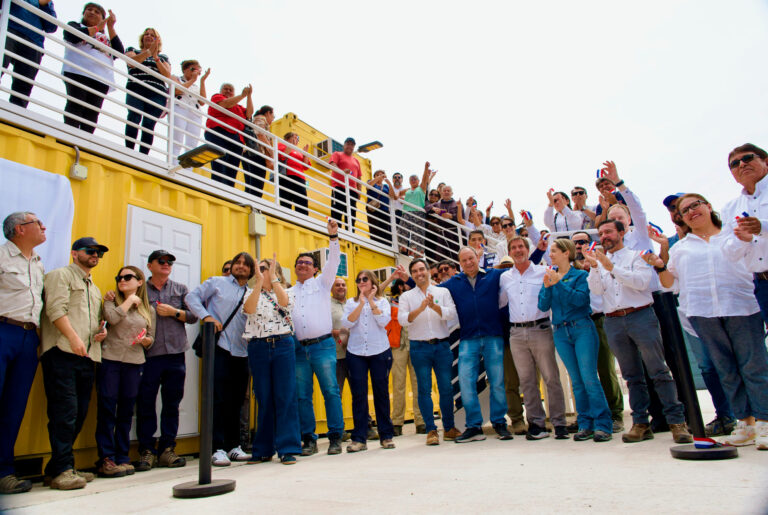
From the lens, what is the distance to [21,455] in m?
3.59

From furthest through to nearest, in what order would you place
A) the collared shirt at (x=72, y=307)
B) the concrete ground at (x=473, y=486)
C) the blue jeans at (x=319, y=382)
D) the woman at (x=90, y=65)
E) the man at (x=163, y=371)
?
the woman at (x=90, y=65) < the blue jeans at (x=319, y=382) < the man at (x=163, y=371) < the collared shirt at (x=72, y=307) < the concrete ground at (x=473, y=486)

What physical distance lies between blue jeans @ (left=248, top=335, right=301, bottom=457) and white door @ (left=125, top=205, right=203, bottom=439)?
120 cm

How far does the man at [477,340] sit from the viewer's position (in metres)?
4.66

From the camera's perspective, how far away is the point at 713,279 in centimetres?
333

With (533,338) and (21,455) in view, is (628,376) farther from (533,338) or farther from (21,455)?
(21,455)

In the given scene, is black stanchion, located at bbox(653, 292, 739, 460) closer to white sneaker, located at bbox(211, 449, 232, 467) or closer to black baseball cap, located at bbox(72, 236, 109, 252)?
white sneaker, located at bbox(211, 449, 232, 467)

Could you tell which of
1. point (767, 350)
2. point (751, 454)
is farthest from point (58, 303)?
point (767, 350)

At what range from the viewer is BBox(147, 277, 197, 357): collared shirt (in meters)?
4.39

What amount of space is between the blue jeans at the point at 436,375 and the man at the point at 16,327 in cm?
327

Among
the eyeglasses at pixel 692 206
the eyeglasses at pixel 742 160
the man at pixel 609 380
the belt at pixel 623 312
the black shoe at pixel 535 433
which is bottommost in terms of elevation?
the black shoe at pixel 535 433

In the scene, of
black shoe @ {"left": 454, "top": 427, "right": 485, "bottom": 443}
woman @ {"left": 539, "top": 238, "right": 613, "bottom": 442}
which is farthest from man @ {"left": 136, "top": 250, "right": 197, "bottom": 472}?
woman @ {"left": 539, "top": 238, "right": 613, "bottom": 442}

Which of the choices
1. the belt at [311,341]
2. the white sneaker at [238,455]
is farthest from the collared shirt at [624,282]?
the white sneaker at [238,455]

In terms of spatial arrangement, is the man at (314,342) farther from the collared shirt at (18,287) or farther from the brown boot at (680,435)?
the brown boot at (680,435)

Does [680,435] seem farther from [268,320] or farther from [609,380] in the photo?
[268,320]
